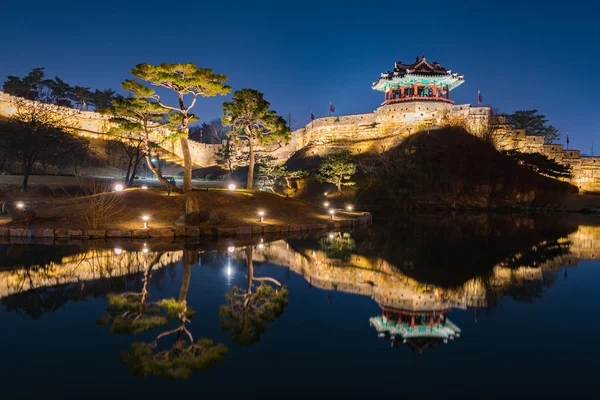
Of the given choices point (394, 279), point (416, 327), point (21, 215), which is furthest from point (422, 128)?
point (416, 327)

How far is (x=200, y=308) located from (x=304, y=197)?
1572 inches

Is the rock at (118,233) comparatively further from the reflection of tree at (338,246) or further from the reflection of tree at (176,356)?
the reflection of tree at (176,356)

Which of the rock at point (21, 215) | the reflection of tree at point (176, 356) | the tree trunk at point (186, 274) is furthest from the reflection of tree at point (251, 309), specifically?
the rock at point (21, 215)

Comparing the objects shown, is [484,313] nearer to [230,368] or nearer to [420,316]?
[420,316]

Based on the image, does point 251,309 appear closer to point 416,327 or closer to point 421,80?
point 416,327

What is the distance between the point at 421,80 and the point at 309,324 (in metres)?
52.3

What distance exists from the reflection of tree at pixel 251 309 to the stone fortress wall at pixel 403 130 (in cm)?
4203

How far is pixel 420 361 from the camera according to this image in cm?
495

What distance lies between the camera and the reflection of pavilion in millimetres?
5569

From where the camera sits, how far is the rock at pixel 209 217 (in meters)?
16.5

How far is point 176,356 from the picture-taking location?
15.7 ft

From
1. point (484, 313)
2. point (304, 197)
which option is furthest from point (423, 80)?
point (484, 313)

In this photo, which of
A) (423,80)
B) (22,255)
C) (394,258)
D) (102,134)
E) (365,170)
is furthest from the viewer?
(102,134)

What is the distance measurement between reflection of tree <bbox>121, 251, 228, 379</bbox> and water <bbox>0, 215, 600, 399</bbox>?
0.04 m
